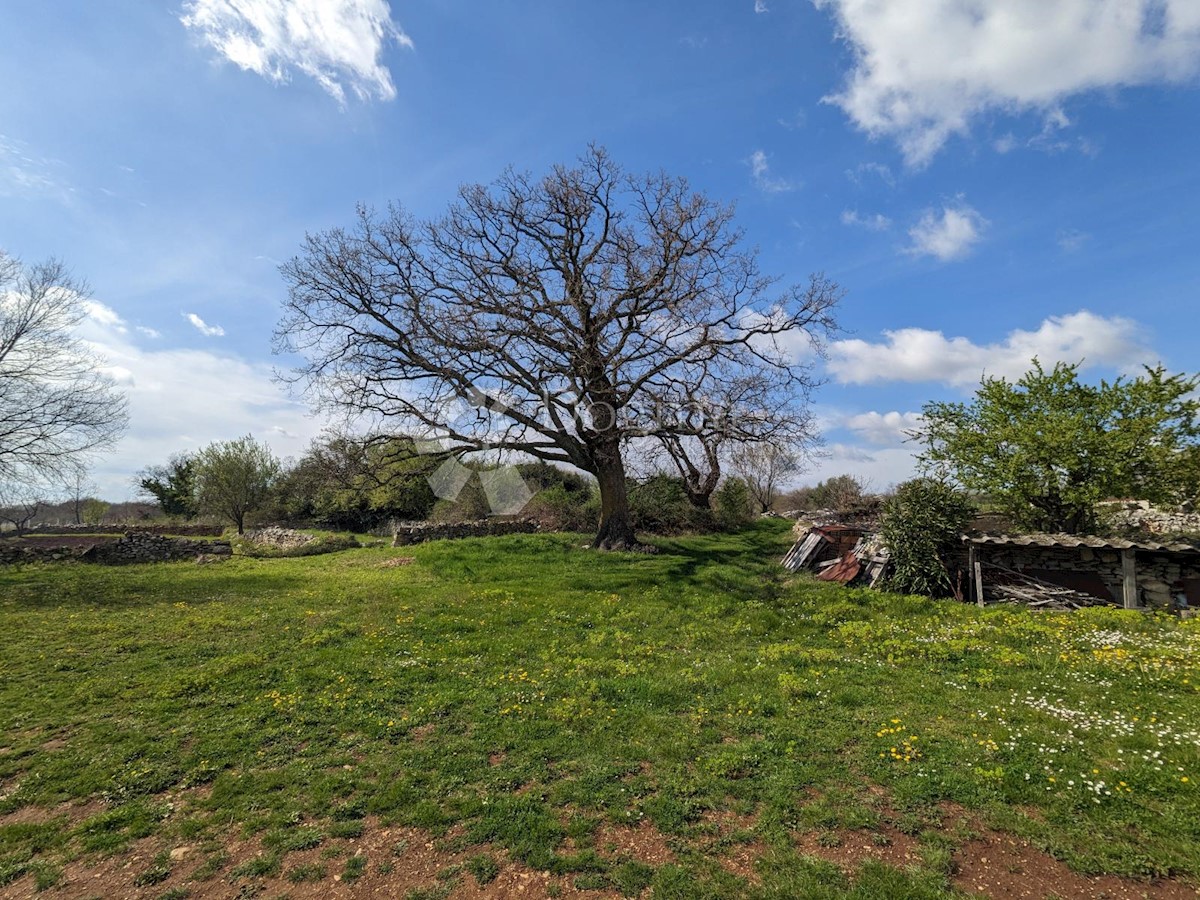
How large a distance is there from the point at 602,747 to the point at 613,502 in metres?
14.3

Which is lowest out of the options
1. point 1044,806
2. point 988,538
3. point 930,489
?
point 1044,806

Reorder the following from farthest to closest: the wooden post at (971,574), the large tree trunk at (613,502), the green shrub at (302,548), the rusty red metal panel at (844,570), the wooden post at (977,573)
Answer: the green shrub at (302,548) < the large tree trunk at (613,502) < the rusty red metal panel at (844,570) < the wooden post at (971,574) < the wooden post at (977,573)

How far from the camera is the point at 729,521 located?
28234 millimetres

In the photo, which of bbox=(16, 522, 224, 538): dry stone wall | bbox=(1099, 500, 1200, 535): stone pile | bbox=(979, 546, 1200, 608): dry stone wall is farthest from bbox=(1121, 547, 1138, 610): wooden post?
bbox=(16, 522, 224, 538): dry stone wall

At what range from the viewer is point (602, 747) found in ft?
19.2

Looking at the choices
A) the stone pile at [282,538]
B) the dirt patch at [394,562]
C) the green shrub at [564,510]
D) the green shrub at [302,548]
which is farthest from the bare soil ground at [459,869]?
the stone pile at [282,538]

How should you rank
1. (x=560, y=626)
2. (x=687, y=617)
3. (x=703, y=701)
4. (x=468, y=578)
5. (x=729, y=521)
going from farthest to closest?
(x=729, y=521) → (x=468, y=578) → (x=687, y=617) → (x=560, y=626) → (x=703, y=701)

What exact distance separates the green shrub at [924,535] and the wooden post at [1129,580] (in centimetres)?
299

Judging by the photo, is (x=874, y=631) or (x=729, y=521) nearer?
(x=874, y=631)

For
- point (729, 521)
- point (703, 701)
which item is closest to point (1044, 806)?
point (703, 701)

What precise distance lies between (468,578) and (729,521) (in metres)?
16.1

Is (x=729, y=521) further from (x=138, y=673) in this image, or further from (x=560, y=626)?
(x=138, y=673)

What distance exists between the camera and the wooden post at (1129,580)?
38.6 feet

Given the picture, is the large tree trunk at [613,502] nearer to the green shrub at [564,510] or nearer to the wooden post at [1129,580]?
the green shrub at [564,510]
